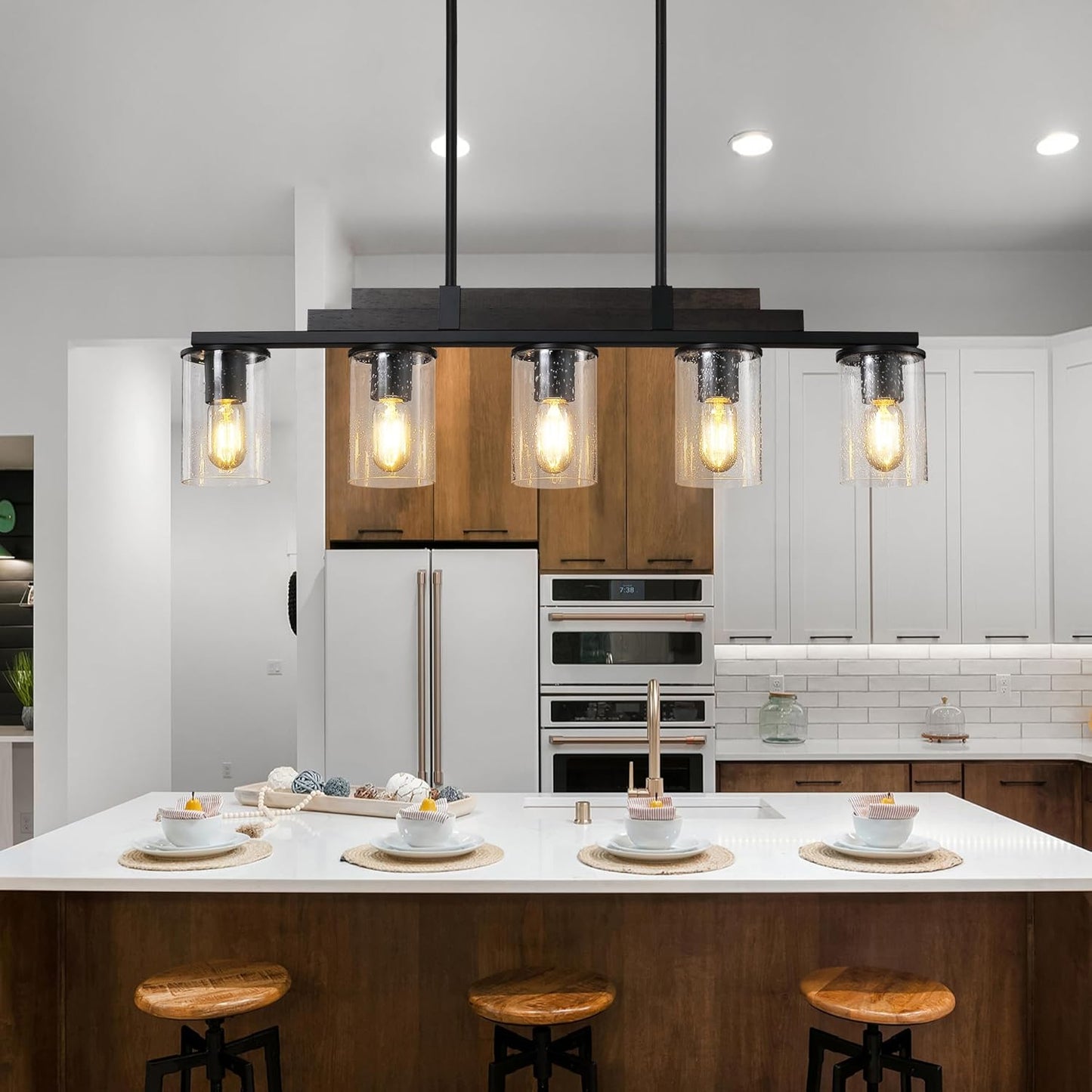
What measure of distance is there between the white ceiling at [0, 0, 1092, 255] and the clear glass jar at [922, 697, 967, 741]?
2.03 metres

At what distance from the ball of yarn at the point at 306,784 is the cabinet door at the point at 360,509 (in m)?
1.41

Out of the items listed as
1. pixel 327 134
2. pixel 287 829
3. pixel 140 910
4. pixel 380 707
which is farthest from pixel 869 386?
pixel 380 707

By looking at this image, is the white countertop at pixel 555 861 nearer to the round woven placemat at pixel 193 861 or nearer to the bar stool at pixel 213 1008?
the round woven placemat at pixel 193 861

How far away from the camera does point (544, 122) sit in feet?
→ 11.7

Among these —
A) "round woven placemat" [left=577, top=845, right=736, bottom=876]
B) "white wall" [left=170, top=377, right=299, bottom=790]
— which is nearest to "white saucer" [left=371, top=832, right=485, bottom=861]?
"round woven placemat" [left=577, top=845, right=736, bottom=876]

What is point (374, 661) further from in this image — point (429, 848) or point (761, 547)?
point (429, 848)

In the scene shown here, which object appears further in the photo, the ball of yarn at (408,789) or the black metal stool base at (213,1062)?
the ball of yarn at (408,789)

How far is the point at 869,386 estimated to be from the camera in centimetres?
211

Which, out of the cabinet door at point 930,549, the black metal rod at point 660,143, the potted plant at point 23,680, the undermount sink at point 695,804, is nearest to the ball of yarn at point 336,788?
the undermount sink at point 695,804

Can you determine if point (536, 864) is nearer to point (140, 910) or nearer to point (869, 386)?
point (140, 910)

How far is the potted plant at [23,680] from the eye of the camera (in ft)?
18.7

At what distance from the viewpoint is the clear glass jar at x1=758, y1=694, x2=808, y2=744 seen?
466 cm

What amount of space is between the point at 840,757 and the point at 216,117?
3273 mm

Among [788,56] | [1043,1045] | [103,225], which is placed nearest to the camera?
[1043,1045]
